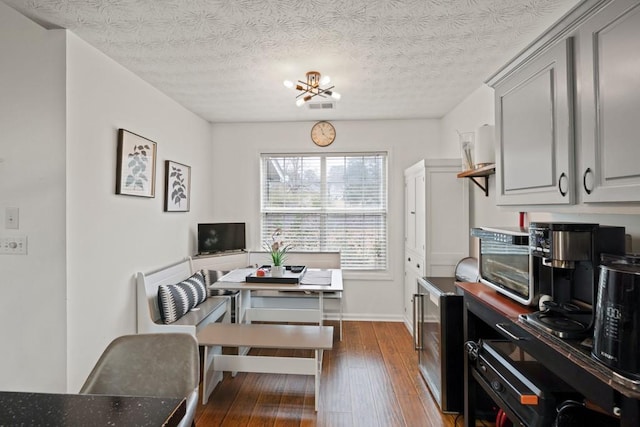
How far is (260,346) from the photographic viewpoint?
2.32 metres

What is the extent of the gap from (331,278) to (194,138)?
7.71 feet

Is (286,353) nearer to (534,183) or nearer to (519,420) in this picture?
(519,420)

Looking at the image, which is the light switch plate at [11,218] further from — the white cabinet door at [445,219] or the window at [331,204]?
the white cabinet door at [445,219]

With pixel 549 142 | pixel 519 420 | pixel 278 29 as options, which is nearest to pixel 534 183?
pixel 549 142

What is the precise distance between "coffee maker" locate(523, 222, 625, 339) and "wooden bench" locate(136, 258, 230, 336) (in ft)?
7.96

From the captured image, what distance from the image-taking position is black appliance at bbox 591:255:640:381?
92 centimetres

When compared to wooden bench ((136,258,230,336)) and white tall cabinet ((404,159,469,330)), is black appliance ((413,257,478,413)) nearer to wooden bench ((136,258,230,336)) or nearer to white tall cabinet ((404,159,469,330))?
white tall cabinet ((404,159,469,330))

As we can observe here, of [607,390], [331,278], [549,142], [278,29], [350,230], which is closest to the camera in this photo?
[607,390]

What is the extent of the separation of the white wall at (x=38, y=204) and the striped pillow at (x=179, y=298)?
0.77 m

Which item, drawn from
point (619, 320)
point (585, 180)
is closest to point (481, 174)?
point (585, 180)

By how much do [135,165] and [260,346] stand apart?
1.81 m

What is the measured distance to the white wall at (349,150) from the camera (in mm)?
4109

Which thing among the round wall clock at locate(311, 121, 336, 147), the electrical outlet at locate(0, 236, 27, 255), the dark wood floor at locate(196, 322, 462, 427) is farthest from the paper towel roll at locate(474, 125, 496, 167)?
the electrical outlet at locate(0, 236, 27, 255)

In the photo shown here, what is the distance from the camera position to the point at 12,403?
3.19 ft
